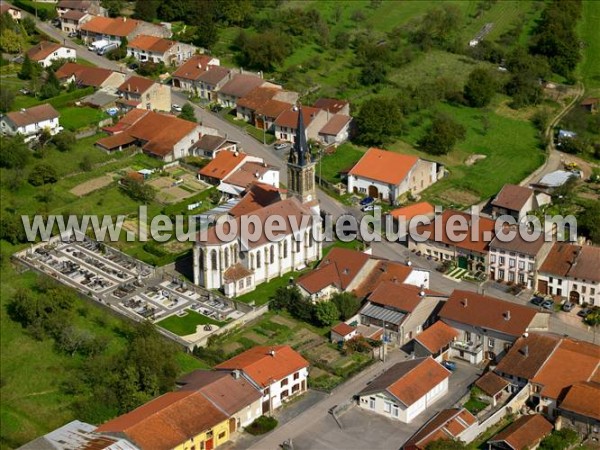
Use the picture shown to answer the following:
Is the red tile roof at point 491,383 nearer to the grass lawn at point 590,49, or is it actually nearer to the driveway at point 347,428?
the driveway at point 347,428

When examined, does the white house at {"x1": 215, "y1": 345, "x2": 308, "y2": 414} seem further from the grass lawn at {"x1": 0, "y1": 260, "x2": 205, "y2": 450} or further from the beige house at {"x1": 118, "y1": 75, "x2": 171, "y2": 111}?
the beige house at {"x1": 118, "y1": 75, "x2": 171, "y2": 111}

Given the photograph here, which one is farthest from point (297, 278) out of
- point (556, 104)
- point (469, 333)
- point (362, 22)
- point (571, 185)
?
point (362, 22)

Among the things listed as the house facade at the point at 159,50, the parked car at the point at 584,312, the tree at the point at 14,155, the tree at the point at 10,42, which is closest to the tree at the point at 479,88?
the house facade at the point at 159,50

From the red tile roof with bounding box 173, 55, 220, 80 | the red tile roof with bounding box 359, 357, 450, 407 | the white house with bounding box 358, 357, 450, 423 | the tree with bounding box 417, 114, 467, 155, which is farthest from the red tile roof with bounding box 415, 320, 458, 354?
the red tile roof with bounding box 173, 55, 220, 80

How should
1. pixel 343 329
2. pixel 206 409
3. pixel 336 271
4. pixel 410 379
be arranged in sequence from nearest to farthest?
pixel 206 409, pixel 410 379, pixel 343 329, pixel 336 271

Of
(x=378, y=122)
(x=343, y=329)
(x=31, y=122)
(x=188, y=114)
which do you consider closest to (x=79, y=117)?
(x=31, y=122)

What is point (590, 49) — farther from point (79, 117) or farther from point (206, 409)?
point (206, 409)
